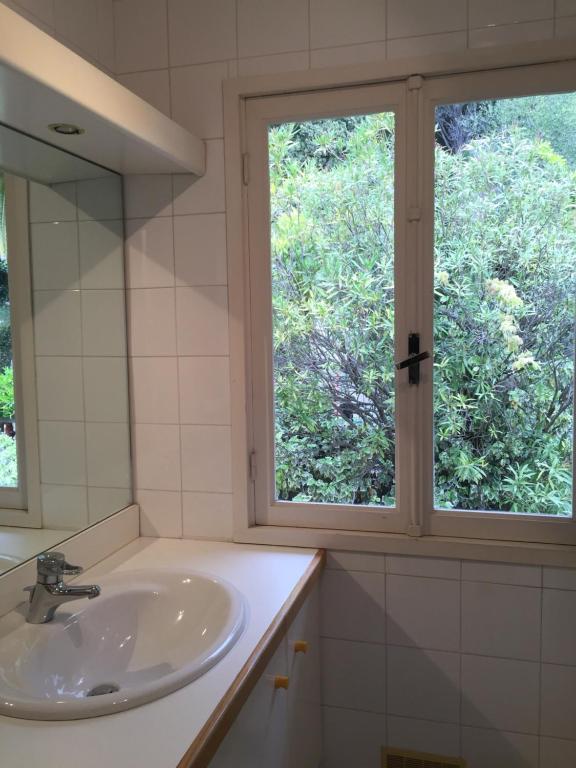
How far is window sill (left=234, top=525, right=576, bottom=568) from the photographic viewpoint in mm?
1628

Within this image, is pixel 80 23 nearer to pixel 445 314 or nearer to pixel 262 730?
pixel 445 314

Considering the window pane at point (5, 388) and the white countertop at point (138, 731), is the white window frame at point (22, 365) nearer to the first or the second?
the window pane at point (5, 388)

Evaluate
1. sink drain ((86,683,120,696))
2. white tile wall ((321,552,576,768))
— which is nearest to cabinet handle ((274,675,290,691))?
sink drain ((86,683,120,696))

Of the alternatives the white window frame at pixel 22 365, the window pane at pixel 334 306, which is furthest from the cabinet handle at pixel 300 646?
the white window frame at pixel 22 365

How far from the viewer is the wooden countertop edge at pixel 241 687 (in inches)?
37.6

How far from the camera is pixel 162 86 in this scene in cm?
179

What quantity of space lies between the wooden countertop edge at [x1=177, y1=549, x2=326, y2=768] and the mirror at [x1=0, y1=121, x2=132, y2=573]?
0.58 metres

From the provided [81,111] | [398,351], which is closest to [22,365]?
[81,111]

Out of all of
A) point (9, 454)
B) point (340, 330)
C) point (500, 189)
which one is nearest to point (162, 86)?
point (340, 330)

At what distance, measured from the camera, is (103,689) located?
1.29m

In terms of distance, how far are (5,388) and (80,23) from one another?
3.22ft

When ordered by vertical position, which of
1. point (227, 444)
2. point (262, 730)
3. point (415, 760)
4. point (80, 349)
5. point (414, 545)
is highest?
point (80, 349)

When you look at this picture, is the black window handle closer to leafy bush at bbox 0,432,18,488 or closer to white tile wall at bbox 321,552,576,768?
white tile wall at bbox 321,552,576,768

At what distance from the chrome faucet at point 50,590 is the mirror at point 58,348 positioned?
11 centimetres
